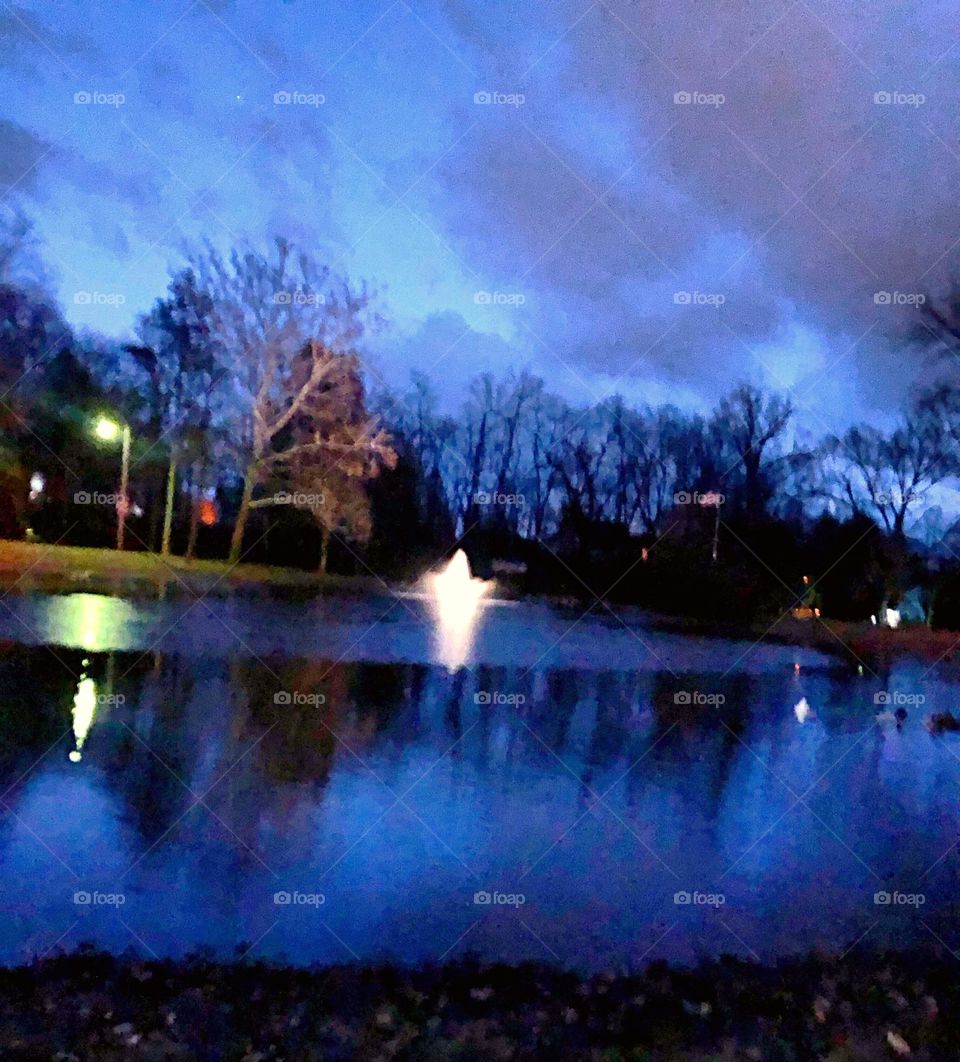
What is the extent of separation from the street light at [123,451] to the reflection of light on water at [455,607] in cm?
183

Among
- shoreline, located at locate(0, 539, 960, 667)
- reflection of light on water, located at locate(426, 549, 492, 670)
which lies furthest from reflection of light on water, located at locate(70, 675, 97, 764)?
reflection of light on water, located at locate(426, 549, 492, 670)

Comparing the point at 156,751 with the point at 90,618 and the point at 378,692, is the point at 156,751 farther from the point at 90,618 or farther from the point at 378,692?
the point at 378,692

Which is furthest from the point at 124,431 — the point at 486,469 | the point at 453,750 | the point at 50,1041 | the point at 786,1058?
the point at 786,1058

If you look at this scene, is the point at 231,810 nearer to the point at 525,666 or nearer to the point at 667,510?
the point at 525,666

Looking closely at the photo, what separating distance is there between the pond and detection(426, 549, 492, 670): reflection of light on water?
7 centimetres

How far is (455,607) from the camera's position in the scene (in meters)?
5.10

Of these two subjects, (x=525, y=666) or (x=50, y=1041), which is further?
(x=525, y=666)

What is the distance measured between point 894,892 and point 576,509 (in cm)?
301

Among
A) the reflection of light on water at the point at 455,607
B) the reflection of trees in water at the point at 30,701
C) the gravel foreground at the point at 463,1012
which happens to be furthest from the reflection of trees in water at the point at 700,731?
the reflection of trees in water at the point at 30,701

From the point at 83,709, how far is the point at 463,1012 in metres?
2.72

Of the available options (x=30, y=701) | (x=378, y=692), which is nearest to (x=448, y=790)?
(x=378, y=692)

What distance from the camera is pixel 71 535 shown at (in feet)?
16.2

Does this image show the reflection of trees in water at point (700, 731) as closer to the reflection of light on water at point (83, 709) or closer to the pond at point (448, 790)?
the pond at point (448, 790)

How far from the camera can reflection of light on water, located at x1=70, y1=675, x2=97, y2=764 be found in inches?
193
